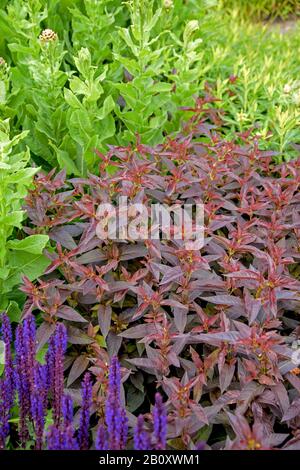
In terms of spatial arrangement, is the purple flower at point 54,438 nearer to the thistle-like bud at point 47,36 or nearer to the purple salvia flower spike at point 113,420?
the purple salvia flower spike at point 113,420

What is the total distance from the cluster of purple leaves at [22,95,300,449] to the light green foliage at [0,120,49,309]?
0.06 meters

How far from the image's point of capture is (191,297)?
196 cm

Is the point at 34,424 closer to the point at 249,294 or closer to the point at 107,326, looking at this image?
the point at 107,326

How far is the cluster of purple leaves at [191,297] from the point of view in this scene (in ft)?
5.71

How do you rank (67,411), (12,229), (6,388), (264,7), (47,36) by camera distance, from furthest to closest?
(264,7), (47,36), (12,229), (6,388), (67,411)

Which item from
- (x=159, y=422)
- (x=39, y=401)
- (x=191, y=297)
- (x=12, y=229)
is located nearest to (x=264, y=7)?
(x=12, y=229)

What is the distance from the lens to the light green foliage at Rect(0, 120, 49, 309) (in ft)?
6.62

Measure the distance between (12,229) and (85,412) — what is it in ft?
2.60

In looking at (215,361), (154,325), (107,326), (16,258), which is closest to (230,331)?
(215,361)

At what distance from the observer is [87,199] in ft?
Answer: 7.08

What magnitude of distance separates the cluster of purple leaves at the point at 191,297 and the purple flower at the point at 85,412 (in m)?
0.19

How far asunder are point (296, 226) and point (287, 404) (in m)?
0.69

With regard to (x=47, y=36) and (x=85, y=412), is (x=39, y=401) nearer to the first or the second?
(x=85, y=412)

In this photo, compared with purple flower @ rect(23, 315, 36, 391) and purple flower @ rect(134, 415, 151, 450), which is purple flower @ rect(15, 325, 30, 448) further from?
purple flower @ rect(134, 415, 151, 450)
